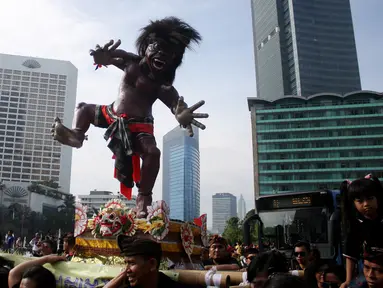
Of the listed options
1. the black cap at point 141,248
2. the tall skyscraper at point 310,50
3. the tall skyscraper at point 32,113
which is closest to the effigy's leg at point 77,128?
the black cap at point 141,248

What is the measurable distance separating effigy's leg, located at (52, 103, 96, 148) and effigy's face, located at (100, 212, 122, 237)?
1916 millimetres

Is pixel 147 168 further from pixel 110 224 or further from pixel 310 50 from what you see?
pixel 310 50

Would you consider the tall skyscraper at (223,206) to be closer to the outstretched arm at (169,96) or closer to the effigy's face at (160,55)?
the outstretched arm at (169,96)

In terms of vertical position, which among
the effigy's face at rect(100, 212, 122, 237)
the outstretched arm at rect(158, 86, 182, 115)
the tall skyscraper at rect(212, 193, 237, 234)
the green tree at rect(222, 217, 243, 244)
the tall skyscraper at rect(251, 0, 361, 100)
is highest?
the tall skyscraper at rect(251, 0, 361, 100)

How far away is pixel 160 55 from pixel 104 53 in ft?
3.80

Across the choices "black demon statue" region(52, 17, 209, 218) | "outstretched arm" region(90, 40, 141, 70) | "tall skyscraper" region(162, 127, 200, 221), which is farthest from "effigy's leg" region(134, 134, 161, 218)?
"tall skyscraper" region(162, 127, 200, 221)

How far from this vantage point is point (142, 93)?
7453 millimetres

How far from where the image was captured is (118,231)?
19.8ft

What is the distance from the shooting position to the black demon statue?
23.1 feet

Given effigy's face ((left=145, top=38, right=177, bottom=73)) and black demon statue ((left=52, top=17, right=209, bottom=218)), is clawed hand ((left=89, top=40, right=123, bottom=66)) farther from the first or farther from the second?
effigy's face ((left=145, top=38, right=177, bottom=73))

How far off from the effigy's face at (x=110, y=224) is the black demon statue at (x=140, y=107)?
76cm

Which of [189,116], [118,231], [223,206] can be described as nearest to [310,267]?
[118,231]

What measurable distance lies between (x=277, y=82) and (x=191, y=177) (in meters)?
33.2

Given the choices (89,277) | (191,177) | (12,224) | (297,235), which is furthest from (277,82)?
(89,277)
